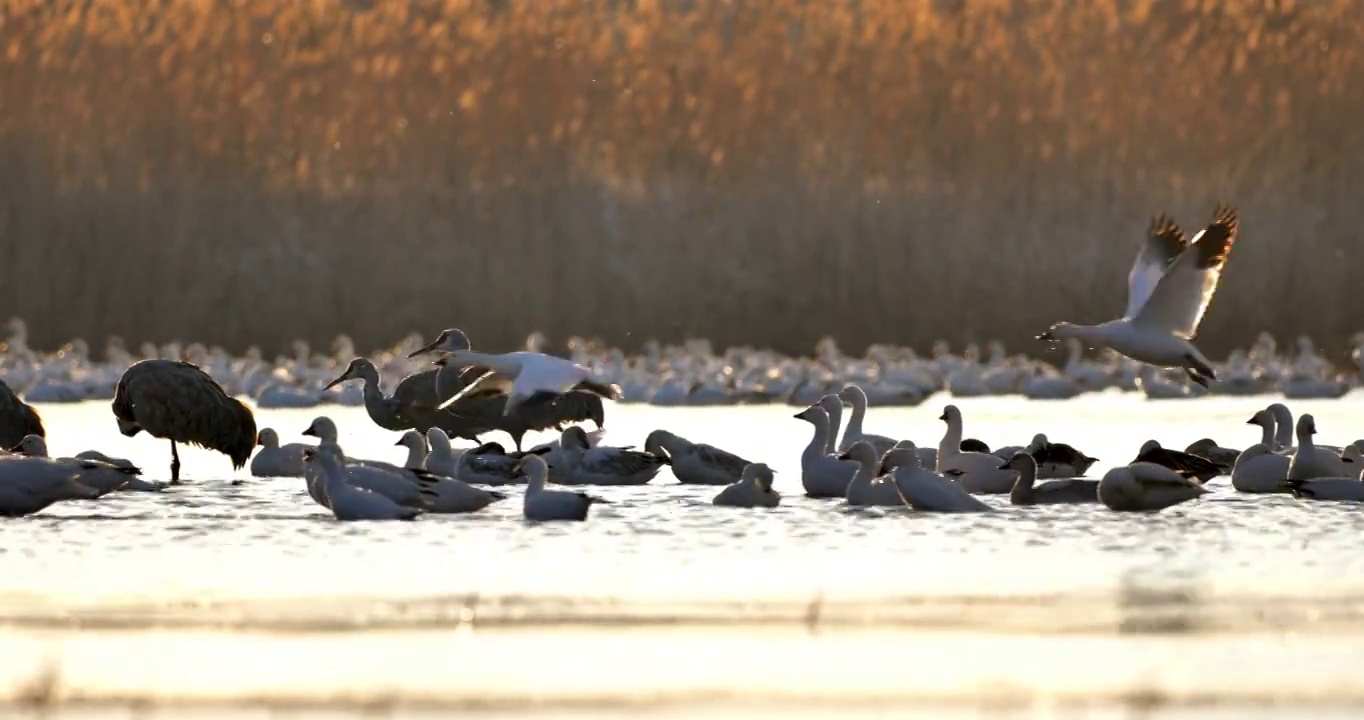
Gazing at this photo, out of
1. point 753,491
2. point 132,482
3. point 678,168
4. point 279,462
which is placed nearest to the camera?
point 753,491

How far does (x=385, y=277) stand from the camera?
31.4 metres

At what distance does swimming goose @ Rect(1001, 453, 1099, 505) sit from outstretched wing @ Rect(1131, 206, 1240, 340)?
88.8 inches

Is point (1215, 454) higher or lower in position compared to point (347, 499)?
higher

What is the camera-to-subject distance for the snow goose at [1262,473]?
13.5 meters

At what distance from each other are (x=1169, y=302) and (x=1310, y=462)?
1.90 metres

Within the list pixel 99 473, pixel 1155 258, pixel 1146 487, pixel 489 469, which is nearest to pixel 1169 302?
pixel 1155 258

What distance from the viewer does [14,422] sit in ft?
49.9

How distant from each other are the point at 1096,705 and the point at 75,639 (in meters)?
3.35

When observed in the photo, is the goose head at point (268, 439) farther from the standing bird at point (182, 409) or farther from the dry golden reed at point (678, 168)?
the dry golden reed at point (678, 168)

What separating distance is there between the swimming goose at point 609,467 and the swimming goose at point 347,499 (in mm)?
2158

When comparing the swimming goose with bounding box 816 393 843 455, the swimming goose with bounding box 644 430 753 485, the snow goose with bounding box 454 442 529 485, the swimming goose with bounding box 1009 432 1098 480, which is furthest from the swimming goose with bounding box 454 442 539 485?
the swimming goose with bounding box 1009 432 1098 480

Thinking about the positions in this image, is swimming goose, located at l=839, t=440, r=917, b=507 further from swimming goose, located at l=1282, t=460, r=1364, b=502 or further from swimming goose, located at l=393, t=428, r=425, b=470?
swimming goose, located at l=393, t=428, r=425, b=470

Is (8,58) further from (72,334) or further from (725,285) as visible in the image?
(725,285)

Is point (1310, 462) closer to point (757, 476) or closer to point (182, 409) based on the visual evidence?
point (757, 476)
